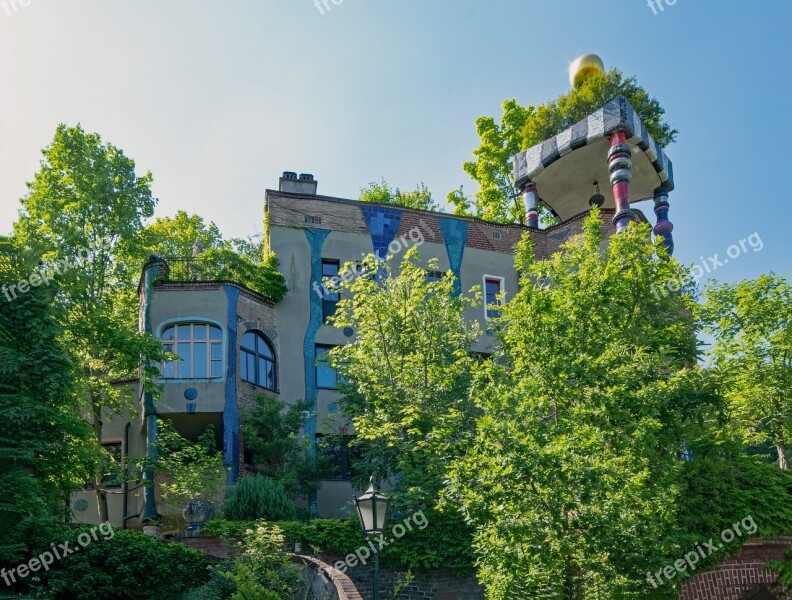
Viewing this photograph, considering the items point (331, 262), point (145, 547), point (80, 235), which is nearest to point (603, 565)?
point (145, 547)

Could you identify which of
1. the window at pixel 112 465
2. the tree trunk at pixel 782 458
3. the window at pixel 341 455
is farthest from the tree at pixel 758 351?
the window at pixel 112 465

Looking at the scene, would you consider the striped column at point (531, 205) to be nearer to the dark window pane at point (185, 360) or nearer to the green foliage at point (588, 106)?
the green foliage at point (588, 106)

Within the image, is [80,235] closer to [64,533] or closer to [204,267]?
[204,267]

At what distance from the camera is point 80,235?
21.2m

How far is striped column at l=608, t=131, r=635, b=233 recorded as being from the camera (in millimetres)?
22797

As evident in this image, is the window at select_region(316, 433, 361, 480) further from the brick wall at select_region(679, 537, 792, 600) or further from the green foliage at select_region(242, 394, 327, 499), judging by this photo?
the brick wall at select_region(679, 537, 792, 600)

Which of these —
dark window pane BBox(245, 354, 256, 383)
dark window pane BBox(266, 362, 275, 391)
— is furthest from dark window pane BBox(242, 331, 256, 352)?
dark window pane BBox(266, 362, 275, 391)

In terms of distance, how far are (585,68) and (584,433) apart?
59.7ft

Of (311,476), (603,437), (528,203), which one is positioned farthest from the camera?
(528,203)

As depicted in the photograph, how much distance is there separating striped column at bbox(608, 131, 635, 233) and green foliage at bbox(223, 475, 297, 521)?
11.9 metres

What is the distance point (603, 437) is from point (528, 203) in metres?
14.8

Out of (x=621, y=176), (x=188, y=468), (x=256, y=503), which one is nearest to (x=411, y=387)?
(x=256, y=503)

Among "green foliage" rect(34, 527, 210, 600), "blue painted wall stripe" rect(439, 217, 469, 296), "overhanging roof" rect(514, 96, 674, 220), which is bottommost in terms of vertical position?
"green foliage" rect(34, 527, 210, 600)

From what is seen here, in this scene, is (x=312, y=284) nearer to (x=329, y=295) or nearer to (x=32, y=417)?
(x=329, y=295)
